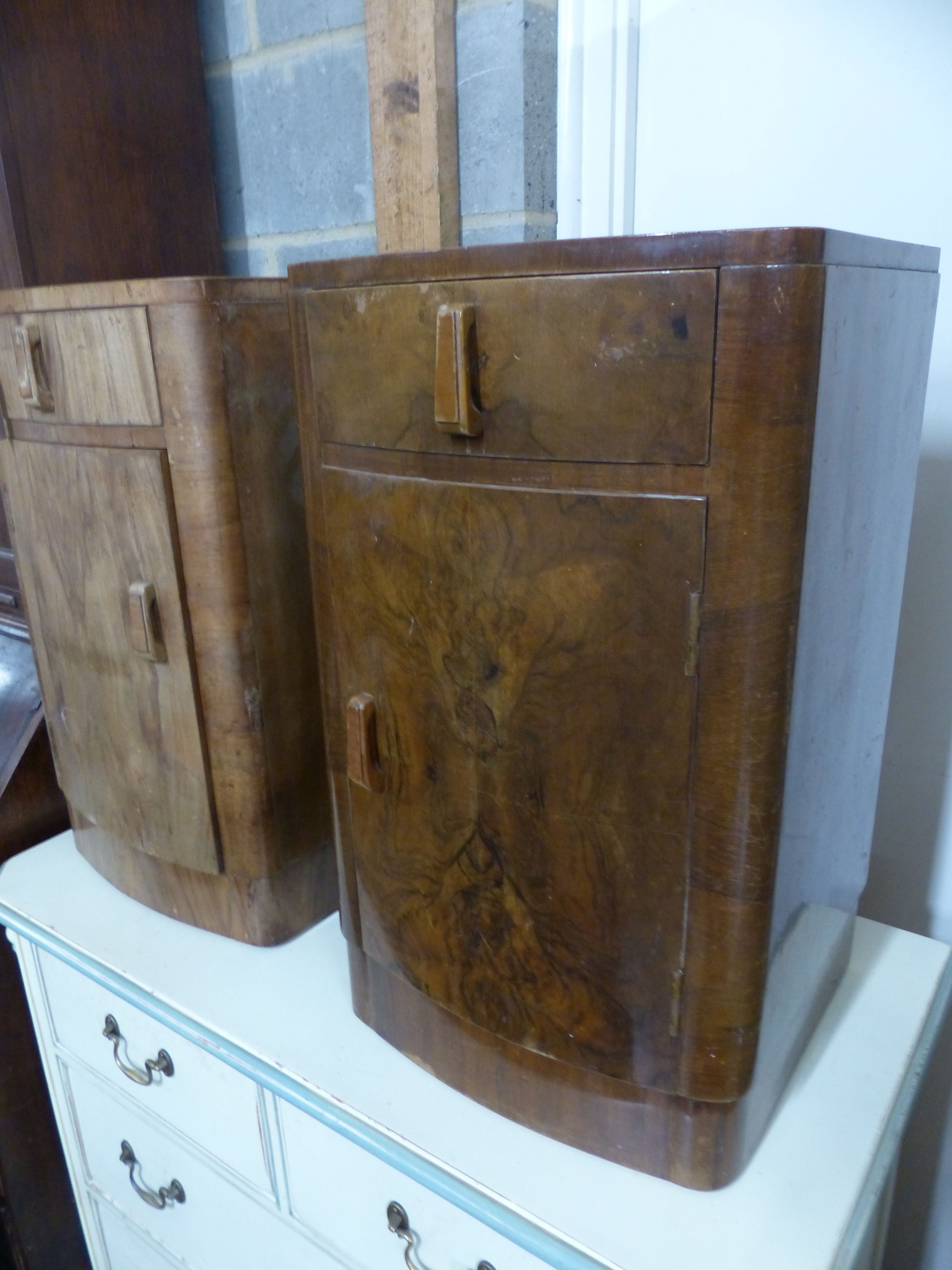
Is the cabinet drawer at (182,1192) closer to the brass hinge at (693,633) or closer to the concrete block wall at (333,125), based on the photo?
the brass hinge at (693,633)

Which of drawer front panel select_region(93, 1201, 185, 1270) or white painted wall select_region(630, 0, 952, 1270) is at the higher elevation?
white painted wall select_region(630, 0, 952, 1270)

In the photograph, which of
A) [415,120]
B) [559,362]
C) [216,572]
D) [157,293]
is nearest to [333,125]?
[415,120]

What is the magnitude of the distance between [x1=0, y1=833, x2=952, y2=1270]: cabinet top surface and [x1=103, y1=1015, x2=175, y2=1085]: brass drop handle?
0.08 meters

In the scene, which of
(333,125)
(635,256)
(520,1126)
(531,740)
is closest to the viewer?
(635,256)

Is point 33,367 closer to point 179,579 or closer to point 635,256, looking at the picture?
point 179,579

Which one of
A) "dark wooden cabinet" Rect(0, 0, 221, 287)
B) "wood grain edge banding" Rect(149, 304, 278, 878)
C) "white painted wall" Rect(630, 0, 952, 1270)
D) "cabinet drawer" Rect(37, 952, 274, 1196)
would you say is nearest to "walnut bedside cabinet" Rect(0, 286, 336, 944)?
"wood grain edge banding" Rect(149, 304, 278, 878)

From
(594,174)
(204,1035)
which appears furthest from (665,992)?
(594,174)

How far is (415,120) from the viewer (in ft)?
3.06

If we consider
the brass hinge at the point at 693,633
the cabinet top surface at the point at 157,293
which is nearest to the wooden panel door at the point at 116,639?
the cabinet top surface at the point at 157,293

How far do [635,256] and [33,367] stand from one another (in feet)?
1.87

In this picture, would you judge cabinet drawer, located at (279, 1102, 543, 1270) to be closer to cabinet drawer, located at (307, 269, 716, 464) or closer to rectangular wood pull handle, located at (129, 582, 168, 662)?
rectangular wood pull handle, located at (129, 582, 168, 662)

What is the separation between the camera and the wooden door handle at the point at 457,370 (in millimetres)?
532

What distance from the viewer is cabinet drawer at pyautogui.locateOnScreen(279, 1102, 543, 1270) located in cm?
70

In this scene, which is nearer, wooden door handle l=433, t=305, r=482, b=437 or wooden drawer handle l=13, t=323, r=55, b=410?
wooden door handle l=433, t=305, r=482, b=437
